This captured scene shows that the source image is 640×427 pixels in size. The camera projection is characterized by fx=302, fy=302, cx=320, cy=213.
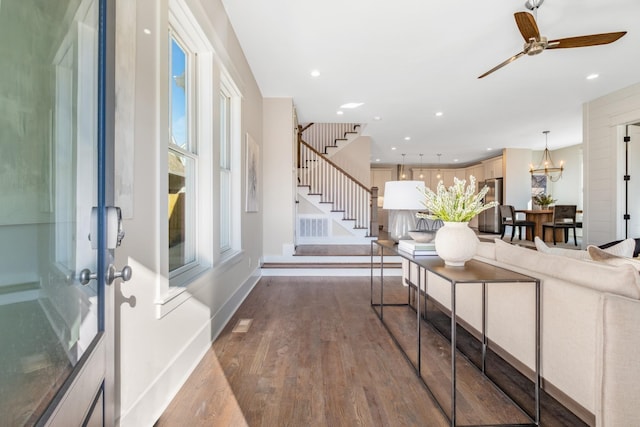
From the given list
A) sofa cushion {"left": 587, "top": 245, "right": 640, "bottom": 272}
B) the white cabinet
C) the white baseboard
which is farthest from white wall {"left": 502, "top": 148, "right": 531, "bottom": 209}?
the white baseboard

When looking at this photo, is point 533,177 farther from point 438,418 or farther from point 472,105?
point 438,418

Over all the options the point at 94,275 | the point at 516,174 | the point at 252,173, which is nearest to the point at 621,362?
the point at 94,275

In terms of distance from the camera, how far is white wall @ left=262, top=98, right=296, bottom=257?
16.8 feet

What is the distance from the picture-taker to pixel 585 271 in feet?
5.05

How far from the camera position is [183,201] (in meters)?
2.36

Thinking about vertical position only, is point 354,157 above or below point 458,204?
above

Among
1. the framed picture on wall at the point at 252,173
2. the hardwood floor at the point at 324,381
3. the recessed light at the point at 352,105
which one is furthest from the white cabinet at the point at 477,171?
the hardwood floor at the point at 324,381

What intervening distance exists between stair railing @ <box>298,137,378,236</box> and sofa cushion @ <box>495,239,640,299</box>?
456cm

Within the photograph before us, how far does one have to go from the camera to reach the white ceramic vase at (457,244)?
→ 6.05 feet

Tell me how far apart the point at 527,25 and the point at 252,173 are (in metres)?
3.31

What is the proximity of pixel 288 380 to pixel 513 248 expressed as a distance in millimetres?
1787

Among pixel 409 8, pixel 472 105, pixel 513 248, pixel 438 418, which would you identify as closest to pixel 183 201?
pixel 438 418

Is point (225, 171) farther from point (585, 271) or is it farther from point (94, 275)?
point (585, 271)

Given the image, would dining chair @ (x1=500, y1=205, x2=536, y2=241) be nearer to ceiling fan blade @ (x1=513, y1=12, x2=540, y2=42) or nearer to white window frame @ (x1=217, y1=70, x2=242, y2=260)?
ceiling fan blade @ (x1=513, y1=12, x2=540, y2=42)
